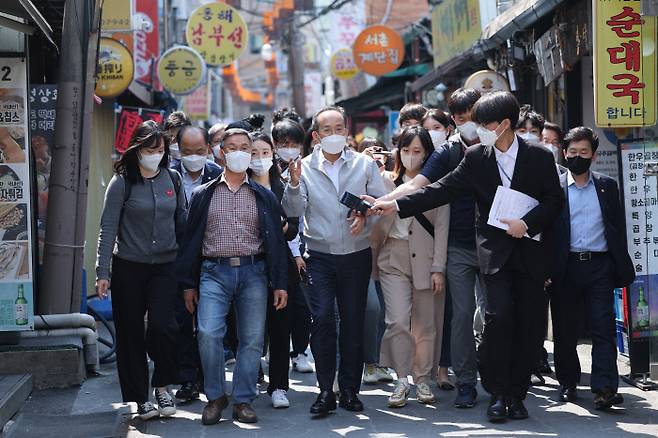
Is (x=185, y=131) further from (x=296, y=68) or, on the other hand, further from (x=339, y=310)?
(x=296, y=68)

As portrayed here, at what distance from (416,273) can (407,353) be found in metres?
0.61

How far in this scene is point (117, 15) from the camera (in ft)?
44.9

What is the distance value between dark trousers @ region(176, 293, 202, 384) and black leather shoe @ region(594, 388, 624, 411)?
10.2 ft

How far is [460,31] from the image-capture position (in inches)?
669

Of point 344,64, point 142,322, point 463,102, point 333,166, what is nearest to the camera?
point 142,322

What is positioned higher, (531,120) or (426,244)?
(531,120)

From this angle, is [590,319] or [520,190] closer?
[520,190]

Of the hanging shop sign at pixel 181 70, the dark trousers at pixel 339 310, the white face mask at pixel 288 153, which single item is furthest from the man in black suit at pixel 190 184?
the hanging shop sign at pixel 181 70

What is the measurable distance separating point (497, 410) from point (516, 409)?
0.19m

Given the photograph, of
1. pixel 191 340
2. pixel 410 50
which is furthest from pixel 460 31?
pixel 191 340

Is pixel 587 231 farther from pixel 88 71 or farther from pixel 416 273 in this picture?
pixel 88 71

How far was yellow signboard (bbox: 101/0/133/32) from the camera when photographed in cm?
1345

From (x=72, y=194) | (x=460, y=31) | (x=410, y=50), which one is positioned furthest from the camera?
(x=410, y=50)

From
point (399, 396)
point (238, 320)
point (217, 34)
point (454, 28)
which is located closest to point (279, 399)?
point (238, 320)
